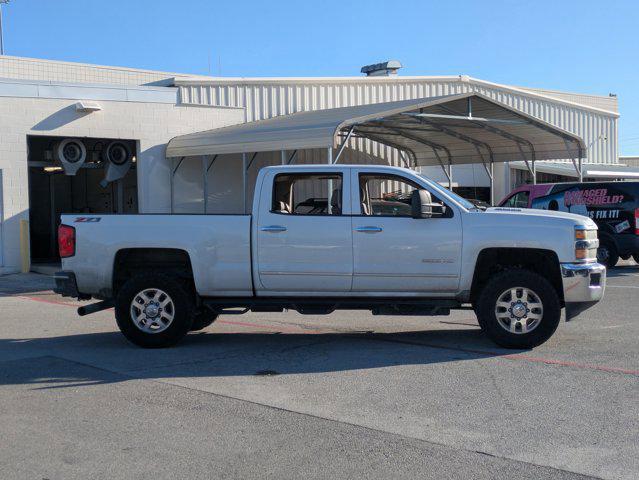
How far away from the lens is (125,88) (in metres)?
21.6

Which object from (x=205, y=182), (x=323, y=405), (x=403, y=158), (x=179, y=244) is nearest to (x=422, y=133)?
(x=403, y=158)

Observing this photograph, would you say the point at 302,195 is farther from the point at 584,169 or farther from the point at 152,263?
the point at 584,169

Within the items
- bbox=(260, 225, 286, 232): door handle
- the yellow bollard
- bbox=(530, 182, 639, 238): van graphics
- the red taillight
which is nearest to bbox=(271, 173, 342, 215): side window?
bbox=(260, 225, 286, 232): door handle

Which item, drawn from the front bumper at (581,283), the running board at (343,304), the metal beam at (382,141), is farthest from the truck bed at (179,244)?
the metal beam at (382,141)

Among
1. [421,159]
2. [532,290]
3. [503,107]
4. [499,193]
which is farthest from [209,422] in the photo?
[499,193]

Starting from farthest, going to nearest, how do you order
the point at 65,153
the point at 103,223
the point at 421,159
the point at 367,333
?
1. the point at 421,159
2. the point at 65,153
3. the point at 367,333
4. the point at 103,223

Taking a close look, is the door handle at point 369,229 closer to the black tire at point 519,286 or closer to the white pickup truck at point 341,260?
the white pickup truck at point 341,260

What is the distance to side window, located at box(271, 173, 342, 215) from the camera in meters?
8.93

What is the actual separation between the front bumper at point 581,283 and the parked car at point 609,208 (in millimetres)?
9637

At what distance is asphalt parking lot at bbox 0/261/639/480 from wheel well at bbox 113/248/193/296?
35.0 inches

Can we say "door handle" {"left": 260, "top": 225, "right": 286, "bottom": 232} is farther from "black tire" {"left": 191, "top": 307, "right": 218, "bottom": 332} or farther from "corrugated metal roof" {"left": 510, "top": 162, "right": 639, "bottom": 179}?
"corrugated metal roof" {"left": 510, "top": 162, "right": 639, "bottom": 179}

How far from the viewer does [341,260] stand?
870 cm

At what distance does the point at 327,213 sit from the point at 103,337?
353 centimetres

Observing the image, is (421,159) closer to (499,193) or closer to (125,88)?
(499,193)
